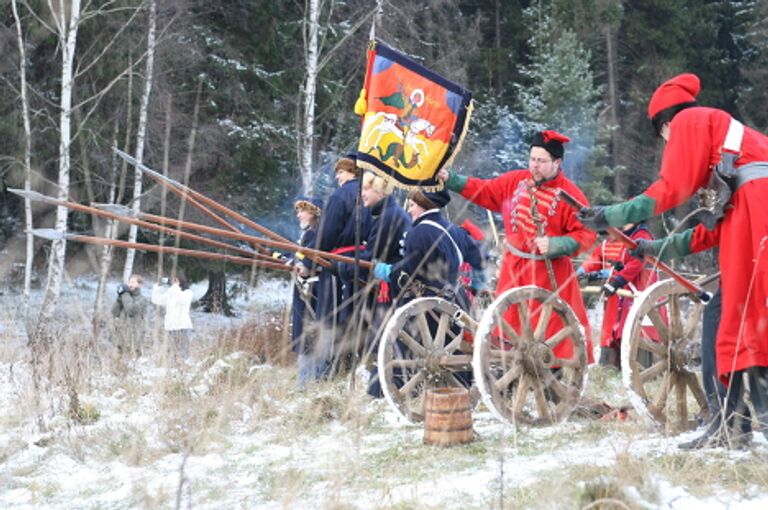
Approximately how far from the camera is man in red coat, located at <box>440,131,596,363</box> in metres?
5.14

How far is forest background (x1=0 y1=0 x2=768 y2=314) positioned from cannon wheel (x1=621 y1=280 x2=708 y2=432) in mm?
8268

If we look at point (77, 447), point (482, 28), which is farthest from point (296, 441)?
point (482, 28)

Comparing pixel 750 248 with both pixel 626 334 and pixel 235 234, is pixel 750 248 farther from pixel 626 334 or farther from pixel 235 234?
pixel 235 234

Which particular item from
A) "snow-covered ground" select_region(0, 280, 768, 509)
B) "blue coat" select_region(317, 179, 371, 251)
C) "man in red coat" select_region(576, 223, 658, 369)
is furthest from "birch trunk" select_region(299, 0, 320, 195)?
"snow-covered ground" select_region(0, 280, 768, 509)

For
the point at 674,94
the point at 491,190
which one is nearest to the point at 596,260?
the point at 491,190

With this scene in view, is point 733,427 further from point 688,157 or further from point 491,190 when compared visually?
point 491,190

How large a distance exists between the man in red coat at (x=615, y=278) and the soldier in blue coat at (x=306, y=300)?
7.00ft

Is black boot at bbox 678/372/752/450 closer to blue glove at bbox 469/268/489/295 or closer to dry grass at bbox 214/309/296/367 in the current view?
blue glove at bbox 469/268/489/295

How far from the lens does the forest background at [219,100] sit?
568 inches

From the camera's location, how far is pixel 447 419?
4.44 meters

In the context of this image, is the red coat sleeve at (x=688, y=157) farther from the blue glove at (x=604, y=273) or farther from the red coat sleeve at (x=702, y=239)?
the blue glove at (x=604, y=273)

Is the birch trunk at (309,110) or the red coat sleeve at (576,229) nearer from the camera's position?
the red coat sleeve at (576,229)

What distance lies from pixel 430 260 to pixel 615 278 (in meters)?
2.07

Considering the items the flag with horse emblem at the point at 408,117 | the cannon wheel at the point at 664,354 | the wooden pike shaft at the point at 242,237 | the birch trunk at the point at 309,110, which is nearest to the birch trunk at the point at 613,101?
the birch trunk at the point at 309,110
